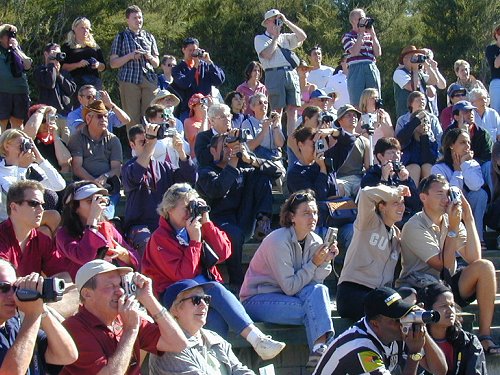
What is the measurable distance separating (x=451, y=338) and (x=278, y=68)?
5817mm

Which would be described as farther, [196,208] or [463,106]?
[463,106]

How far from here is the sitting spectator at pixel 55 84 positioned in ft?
38.7

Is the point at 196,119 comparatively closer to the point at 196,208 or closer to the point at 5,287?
the point at 196,208

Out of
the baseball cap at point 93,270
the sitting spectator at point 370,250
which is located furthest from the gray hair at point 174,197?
the baseball cap at point 93,270

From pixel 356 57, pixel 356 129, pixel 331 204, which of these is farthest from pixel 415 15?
pixel 331 204

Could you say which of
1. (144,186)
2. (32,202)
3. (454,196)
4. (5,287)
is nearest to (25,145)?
(144,186)

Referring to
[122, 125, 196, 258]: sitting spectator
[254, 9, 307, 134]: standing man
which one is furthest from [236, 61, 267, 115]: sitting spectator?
[122, 125, 196, 258]: sitting spectator

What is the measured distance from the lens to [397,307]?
19.4 ft

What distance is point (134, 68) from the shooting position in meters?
12.0

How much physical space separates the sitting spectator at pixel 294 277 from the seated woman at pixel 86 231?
88 cm

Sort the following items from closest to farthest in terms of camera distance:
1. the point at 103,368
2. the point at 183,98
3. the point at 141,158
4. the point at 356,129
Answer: the point at 103,368 → the point at 141,158 → the point at 356,129 → the point at 183,98

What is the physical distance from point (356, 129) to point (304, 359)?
4000 mm

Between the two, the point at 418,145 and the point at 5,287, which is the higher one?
the point at 5,287

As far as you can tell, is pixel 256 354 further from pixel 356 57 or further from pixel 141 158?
pixel 356 57
